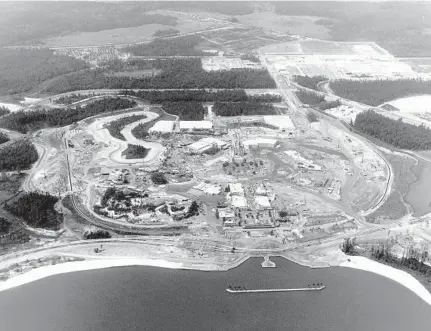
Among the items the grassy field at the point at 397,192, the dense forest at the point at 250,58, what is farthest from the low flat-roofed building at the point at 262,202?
the dense forest at the point at 250,58

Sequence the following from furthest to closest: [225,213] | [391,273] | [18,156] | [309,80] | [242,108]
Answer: [309,80], [242,108], [18,156], [225,213], [391,273]

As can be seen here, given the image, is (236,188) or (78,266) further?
(236,188)

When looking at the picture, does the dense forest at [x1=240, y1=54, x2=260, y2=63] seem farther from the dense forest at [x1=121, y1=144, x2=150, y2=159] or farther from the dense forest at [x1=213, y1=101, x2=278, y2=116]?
the dense forest at [x1=121, y1=144, x2=150, y2=159]

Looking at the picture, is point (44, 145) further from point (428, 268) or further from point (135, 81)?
point (428, 268)

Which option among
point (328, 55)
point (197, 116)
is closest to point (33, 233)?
point (197, 116)

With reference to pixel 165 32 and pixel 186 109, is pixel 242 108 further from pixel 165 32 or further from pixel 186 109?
pixel 165 32

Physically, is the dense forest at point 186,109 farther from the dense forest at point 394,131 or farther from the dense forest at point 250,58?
the dense forest at point 250,58

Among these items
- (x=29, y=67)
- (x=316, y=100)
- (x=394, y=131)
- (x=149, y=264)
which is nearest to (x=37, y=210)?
(x=149, y=264)
